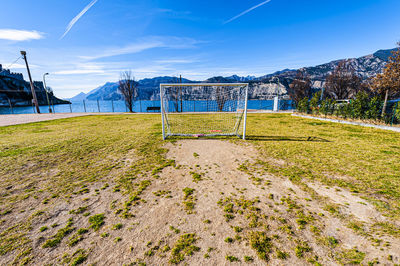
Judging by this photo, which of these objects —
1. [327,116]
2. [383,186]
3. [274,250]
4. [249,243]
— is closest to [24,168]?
[249,243]

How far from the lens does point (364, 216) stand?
2.67 m

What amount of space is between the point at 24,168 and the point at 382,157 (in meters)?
11.5

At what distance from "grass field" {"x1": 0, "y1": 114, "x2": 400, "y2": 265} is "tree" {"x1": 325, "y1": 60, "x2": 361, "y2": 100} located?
27.8m

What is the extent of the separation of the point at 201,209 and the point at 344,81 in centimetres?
3426

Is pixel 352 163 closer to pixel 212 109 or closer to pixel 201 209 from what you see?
pixel 201 209

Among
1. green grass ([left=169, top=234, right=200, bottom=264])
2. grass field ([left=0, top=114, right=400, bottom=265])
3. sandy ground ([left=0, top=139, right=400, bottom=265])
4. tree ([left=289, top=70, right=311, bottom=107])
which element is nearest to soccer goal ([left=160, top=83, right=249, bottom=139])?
grass field ([left=0, top=114, right=400, bottom=265])

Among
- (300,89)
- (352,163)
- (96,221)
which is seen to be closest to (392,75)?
(352,163)

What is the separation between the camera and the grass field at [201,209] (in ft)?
6.65

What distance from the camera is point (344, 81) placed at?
25.6 meters

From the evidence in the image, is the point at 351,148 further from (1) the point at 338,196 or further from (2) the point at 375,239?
(2) the point at 375,239

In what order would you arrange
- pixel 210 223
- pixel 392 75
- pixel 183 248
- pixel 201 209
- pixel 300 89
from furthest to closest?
pixel 300 89 < pixel 392 75 < pixel 201 209 < pixel 210 223 < pixel 183 248

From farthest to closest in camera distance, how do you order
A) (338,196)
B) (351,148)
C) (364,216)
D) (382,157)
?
(351,148)
(382,157)
(338,196)
(364,216)

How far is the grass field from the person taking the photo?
6.65 feet

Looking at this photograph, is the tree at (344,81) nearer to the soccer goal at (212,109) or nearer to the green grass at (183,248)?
the soccer goal at (212,109)
